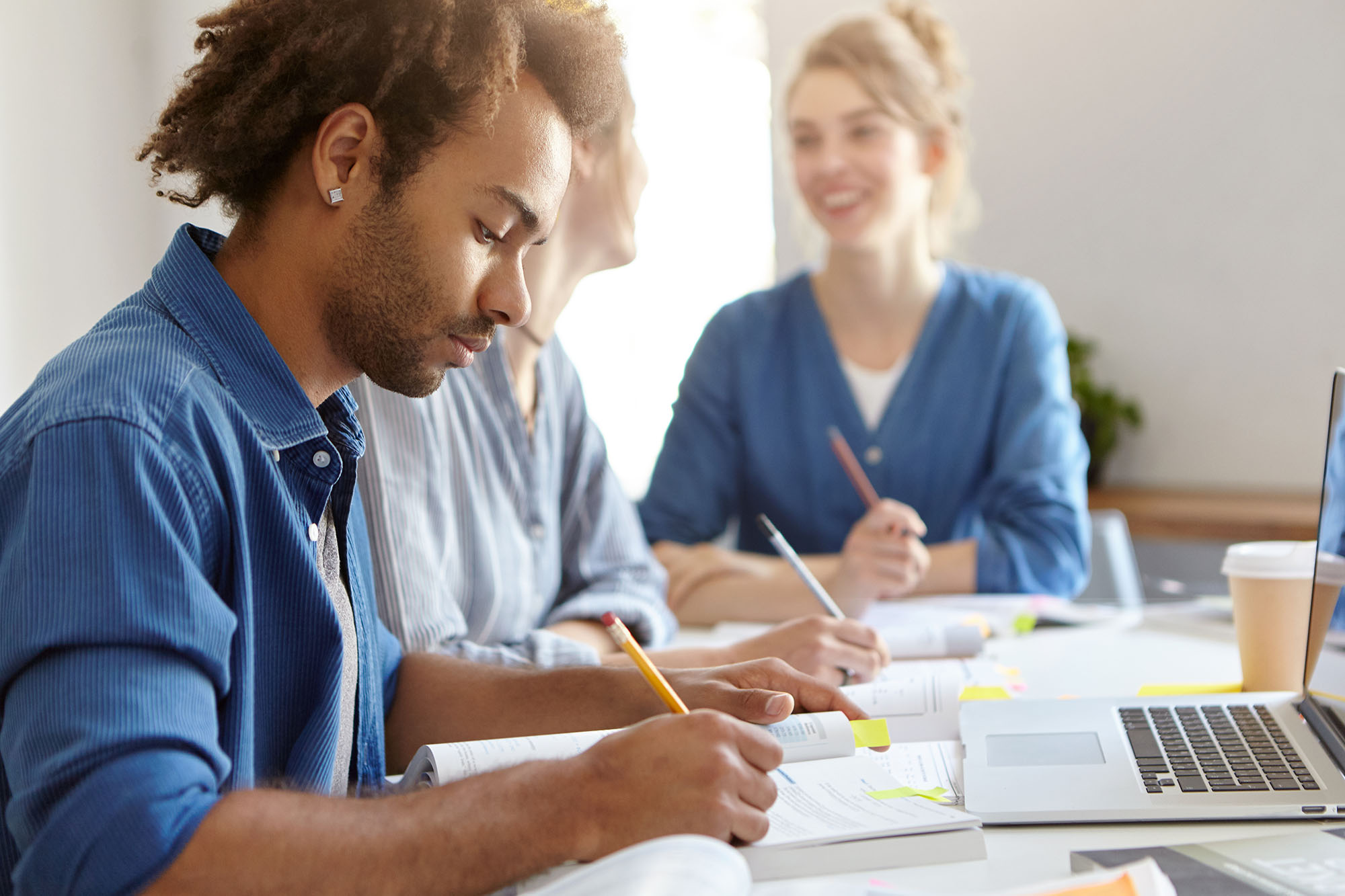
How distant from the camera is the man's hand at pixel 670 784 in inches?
27.5

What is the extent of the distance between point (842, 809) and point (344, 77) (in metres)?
0.64

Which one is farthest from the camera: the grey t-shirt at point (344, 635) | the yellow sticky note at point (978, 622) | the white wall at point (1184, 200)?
the white wall at point (1184, 200)

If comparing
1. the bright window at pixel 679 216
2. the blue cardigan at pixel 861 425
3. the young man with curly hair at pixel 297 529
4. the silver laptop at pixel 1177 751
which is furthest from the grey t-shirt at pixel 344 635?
the bright window at pixel 679 216

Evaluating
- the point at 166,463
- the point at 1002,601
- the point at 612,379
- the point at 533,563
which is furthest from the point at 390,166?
the point at 612,379

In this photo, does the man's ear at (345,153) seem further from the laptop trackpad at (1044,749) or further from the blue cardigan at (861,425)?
the blue cardigan at (861,425)

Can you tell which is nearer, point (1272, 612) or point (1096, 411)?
point (1272, 612)

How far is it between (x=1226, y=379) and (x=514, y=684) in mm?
2599

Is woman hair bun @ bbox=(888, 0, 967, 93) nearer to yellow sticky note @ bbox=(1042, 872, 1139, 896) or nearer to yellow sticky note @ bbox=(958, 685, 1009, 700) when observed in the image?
yellow sticky note @ bbox=(958, 685, 1009, 700)

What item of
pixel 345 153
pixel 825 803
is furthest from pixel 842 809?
pixel 345 153

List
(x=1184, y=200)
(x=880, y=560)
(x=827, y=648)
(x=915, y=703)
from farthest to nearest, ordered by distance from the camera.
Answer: (x=1184, y=200) → (x=880, y=560) → (x=827, y=648) → (x=915, y=703)

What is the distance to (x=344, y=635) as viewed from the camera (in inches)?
35.7

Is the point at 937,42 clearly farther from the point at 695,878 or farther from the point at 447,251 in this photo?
the point at 695,878

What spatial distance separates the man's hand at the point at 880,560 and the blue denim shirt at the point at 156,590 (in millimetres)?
932

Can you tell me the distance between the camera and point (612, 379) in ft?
13.0
